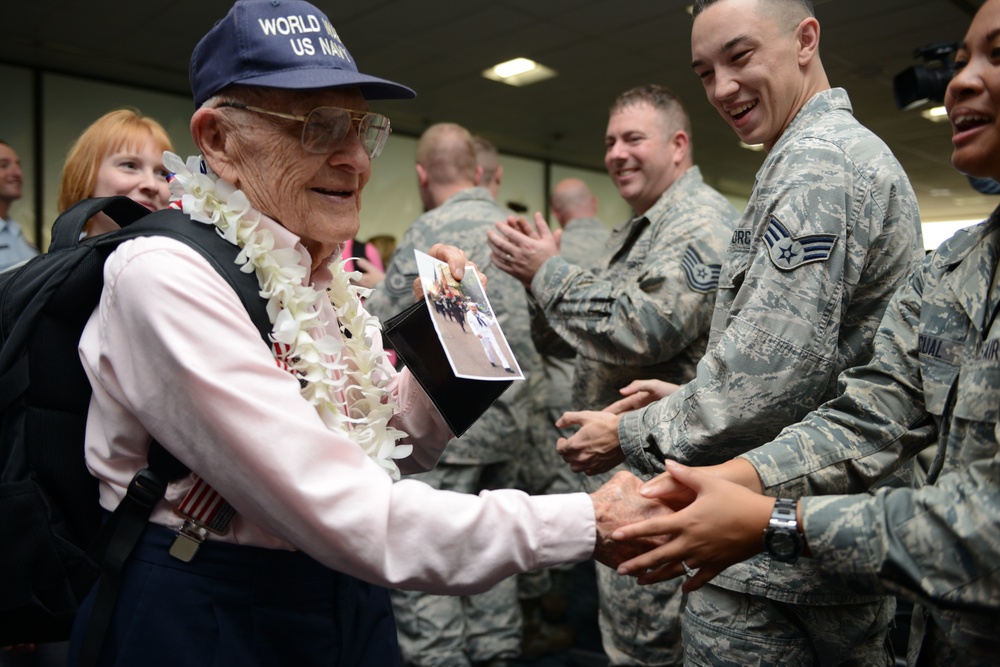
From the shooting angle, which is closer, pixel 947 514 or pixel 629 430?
pixel 947 514

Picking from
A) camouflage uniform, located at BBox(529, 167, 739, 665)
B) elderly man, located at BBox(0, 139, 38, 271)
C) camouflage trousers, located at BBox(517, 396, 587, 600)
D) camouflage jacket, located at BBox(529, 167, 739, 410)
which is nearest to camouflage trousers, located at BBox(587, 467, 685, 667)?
camouflage uniform, located at BBox(529, 167, 739, 665)

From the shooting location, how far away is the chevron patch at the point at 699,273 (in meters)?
2.16

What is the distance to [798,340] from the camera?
54.7 inches

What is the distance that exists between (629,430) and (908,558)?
0.68 meters

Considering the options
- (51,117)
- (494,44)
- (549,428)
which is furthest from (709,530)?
(51,117)

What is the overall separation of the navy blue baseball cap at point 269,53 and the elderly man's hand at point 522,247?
3.71 feet

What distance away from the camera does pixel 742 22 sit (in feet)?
5.41

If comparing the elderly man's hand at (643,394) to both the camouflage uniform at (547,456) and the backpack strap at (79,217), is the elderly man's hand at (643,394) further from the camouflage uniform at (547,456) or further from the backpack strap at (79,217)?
the camouflage uniform at (547,456)

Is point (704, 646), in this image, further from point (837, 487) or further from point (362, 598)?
point (362, 598)

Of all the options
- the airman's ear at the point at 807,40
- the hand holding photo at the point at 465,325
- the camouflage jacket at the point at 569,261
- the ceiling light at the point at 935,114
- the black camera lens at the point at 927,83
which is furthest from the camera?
the ceiling light at the point at 935,114

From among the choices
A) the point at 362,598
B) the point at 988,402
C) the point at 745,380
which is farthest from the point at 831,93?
the point at 362,598

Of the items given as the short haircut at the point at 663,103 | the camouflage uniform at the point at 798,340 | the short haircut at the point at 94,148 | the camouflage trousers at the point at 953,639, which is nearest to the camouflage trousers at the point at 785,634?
the camouflage uniform at the point at 798,340

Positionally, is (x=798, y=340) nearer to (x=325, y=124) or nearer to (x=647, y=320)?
(x=647, y=320)

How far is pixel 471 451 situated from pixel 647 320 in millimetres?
1191
